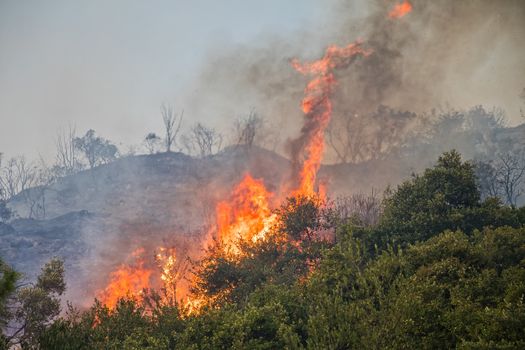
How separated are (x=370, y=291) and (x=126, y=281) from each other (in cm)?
5647

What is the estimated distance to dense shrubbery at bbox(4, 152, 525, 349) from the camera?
16.4 m

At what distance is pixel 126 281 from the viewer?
68562 millimetres

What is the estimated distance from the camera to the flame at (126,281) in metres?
63.8

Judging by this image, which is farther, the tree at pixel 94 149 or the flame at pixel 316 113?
the tree at pixel 94 149

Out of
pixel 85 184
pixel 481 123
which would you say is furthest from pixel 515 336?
pixel 481 123

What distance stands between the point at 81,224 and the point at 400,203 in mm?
82179

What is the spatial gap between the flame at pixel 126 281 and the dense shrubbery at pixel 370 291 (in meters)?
35.0

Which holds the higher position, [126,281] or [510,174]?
[510,174]

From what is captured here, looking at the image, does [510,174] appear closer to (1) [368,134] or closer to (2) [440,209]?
(1) [368,134]

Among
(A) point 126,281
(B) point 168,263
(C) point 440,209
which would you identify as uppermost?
(B) point 168,263

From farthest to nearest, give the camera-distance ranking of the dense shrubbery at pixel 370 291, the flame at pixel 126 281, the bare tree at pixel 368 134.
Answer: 1. the bare tree at pixel 368 134
2. the flame at pixel 126 281
3. the dense shrubbery at pixel 370 291

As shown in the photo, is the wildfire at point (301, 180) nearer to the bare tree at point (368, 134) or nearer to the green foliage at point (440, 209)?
the green foliage at point (440, 209)

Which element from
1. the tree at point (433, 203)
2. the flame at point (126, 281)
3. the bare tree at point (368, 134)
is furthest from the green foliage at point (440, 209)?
the bare tree at point (368, 134)

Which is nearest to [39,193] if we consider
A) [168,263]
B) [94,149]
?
[94,149]
